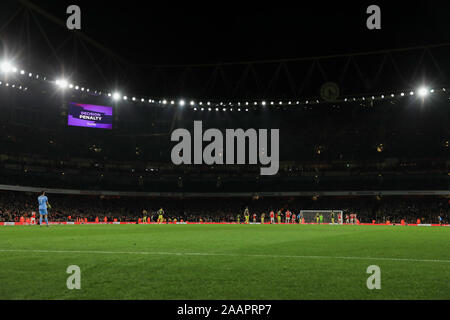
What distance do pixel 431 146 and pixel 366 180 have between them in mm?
11588

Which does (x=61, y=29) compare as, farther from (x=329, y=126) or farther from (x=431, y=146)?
(x=431, y=146)

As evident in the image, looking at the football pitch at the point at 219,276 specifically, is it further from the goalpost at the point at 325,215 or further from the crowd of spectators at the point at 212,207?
the goalpost at the point at 325,215

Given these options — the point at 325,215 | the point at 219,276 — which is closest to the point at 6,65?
the point at 219,276

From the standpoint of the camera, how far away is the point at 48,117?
2482 inches

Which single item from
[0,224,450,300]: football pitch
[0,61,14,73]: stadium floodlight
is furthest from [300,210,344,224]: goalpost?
[0,224,450,300]: football pitch

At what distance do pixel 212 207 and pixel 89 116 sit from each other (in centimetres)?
2392

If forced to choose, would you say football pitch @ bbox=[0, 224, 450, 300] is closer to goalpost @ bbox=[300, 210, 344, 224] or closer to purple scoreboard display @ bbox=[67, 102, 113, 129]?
goalpost @ bbox=[300, 210, 344, 224]

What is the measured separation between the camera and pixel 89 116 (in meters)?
54.9

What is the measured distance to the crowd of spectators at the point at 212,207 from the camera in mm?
49812

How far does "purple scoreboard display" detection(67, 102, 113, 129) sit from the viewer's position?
53812 mm

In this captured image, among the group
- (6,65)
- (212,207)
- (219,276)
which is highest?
(6,65)

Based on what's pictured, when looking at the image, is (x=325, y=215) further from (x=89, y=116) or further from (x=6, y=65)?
(x=6, y=65)

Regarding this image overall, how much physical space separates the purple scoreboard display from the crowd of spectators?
485 inches
